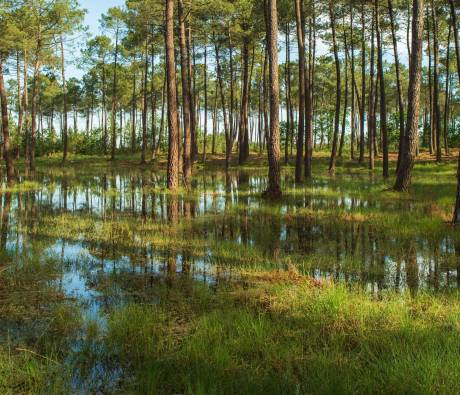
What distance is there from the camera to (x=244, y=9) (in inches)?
1179

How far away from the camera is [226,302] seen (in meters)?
5.25

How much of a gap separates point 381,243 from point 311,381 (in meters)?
5.76

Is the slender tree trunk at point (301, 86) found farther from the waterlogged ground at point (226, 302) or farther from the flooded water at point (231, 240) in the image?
the waterlogged ground at point (226, 302)

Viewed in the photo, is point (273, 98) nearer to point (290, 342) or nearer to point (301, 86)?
point (301, 86)

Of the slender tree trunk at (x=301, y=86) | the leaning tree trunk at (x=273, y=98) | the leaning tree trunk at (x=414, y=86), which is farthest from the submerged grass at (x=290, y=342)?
the slender tree trunk at (x=301, y=86)

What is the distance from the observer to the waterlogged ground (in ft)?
11.5

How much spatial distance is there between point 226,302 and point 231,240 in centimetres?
360

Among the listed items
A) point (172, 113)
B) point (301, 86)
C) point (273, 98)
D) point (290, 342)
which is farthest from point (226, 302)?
point (301, 86)

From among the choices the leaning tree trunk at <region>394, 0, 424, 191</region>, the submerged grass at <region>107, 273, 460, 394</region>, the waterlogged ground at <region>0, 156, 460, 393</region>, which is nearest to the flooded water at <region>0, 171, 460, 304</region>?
the waterlogged ground at <region>0, 156, 460, 393</region>

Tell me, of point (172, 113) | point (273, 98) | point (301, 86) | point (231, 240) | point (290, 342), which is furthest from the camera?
point (301, 86)

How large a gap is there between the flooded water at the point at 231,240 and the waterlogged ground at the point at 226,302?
0.15ft

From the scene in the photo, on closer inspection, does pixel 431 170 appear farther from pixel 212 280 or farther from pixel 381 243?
pixel 212 280

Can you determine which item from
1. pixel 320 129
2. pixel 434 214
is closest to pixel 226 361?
pixel 434 214

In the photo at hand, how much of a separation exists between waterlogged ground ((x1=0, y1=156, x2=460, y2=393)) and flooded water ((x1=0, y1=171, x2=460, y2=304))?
4 centimetres
